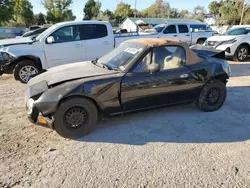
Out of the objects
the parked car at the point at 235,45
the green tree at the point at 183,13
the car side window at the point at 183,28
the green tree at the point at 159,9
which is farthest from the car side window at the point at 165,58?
the green tree at the point at 183,13

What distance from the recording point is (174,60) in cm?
422

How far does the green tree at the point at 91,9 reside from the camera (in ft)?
213

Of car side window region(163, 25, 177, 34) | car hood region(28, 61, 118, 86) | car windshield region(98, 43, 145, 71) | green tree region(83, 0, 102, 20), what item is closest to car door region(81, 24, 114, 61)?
car windshield region(98, 43, 145, 71)

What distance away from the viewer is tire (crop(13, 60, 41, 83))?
6.63m

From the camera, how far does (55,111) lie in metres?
3.39

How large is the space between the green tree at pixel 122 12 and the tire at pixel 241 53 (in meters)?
58.6

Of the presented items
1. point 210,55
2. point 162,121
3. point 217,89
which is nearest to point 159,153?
point 162,121

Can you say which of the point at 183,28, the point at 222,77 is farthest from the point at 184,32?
the point at 222,77

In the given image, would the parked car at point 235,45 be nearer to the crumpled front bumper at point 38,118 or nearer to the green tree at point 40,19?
the crumpled front bumper at point 38,118

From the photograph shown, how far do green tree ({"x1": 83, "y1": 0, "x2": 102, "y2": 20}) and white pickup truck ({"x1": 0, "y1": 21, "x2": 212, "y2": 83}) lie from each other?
61.0 metres

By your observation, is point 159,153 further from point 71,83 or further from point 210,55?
point 210,55

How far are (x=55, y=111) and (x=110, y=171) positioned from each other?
1259mm

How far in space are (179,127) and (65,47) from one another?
474 cm

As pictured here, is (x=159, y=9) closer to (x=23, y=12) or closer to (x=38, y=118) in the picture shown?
(x=23, y=12)
